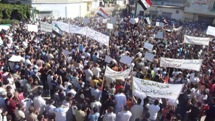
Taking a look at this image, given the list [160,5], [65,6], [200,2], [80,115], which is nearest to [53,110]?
[80,115]

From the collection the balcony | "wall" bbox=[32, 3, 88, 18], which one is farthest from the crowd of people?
the balcony

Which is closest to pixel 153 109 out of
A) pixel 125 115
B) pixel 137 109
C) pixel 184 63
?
pixel 137 109

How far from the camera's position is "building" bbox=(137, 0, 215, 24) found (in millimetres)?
41438

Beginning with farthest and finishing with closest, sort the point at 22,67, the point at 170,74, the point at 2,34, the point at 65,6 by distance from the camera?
the point at 65,6 < the point at 2,34 < the point at 170,74 < the point at 22,67

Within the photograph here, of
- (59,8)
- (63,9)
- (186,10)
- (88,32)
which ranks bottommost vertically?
(186,10)

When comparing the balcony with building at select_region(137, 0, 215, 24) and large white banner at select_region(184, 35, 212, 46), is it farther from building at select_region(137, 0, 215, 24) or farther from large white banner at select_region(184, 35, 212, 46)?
large white banner at select_region(184, 35, 212, 46)

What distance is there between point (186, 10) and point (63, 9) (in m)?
19.1

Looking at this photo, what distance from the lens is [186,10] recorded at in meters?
44.0

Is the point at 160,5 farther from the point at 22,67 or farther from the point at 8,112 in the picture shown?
the point at 8,112

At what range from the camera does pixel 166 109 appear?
8.47m

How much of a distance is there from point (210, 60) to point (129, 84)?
217 inches

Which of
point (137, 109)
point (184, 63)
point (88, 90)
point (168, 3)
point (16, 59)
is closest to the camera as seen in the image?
point (137, 109)

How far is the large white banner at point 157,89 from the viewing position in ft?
25.6

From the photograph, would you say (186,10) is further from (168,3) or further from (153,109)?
(153,109)
